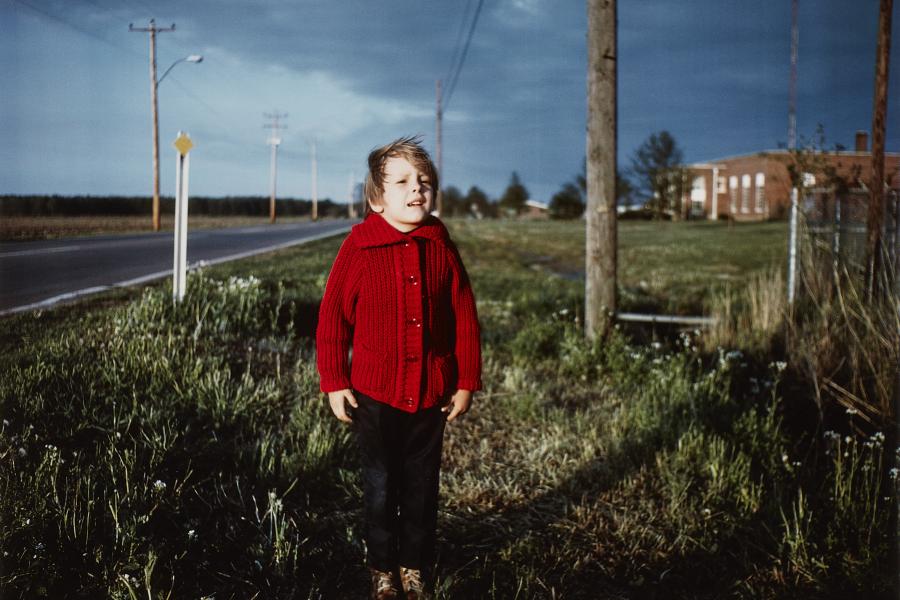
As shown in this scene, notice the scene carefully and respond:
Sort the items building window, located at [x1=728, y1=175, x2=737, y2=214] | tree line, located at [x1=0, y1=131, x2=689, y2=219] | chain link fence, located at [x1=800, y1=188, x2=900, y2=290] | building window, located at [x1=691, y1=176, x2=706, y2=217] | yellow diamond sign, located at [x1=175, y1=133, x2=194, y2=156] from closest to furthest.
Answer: yellow diamond sign, located at [x1=175, y1=133, x2=194, y2=156]
chain link fence, located at [x1=800, y1=188, x2=900, y2=290]
tree line, located at [x1=0, y1=131, x2=689, y2=219]
building window, located at [x1=728, y1=175, x2=737, y2=214]
building window, located at [x1=691, y1=176, x2=706, y2=217]

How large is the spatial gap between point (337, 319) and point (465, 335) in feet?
1.45

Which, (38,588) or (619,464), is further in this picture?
(619,464)

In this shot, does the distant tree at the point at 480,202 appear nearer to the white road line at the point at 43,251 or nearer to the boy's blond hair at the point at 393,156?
the white road line at the point at 43,251

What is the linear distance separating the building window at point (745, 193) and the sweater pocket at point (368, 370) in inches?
2422

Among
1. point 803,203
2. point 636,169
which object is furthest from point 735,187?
point 803,203

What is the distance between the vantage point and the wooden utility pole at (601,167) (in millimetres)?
5348

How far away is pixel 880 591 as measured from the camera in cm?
238

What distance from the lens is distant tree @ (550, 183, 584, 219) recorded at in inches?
2719

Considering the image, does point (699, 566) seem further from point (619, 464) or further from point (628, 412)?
point (628, 412)

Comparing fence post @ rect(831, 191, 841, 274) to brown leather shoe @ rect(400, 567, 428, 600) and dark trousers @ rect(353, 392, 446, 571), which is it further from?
brown leather shoe @ rect(400, 567, 428, 600)

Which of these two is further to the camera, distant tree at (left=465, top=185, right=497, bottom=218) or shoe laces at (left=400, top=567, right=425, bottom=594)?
distant tree at (left=465, top=185, right=497, bottom=218)

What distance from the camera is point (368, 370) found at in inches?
85.5

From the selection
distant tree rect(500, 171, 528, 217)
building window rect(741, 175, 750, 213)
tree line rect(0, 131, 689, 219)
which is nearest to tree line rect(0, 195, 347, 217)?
tree line rect(0, 131, 689, 219)

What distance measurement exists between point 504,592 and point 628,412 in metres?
1.86
